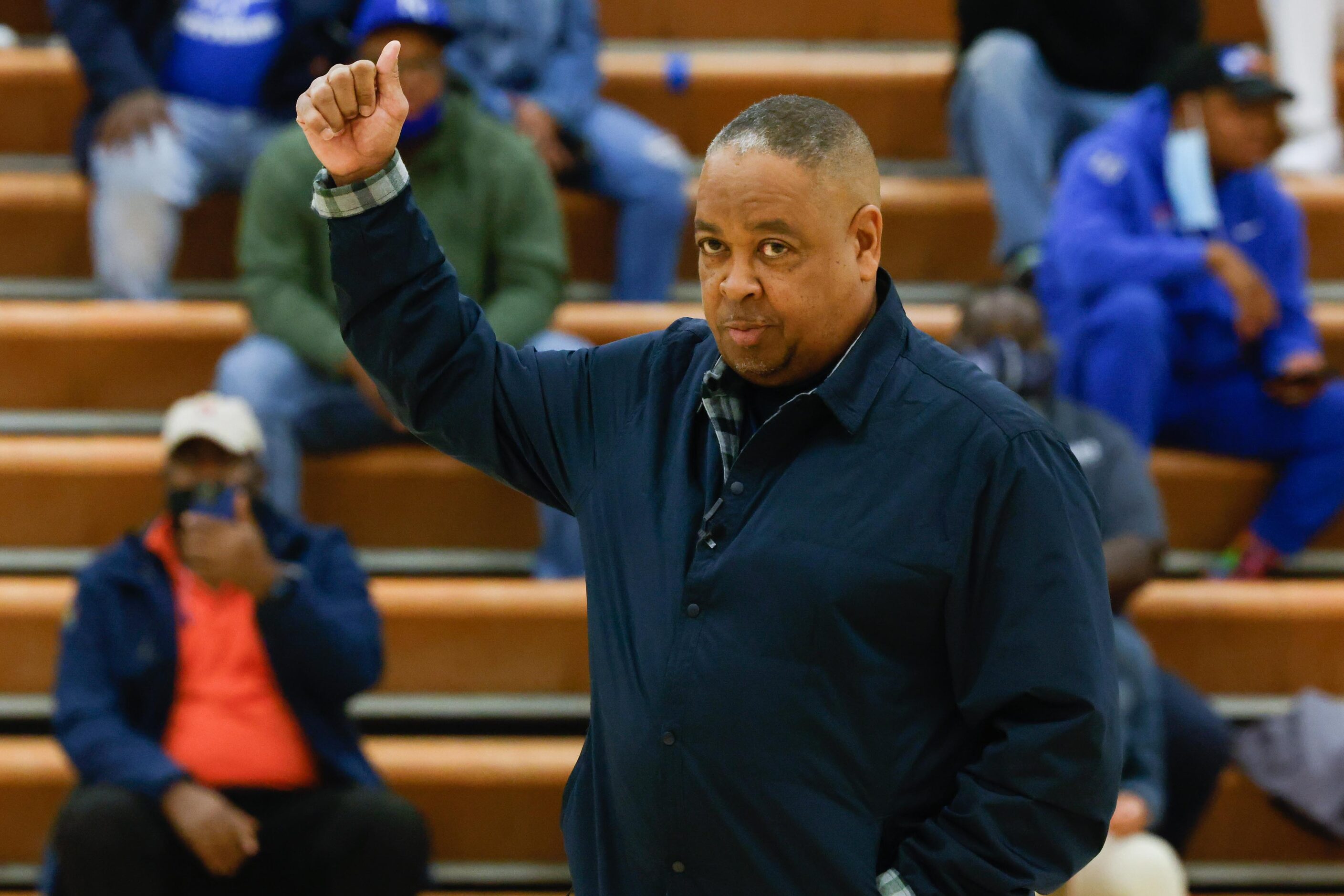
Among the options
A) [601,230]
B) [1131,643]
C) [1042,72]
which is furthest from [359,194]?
[1042,72]

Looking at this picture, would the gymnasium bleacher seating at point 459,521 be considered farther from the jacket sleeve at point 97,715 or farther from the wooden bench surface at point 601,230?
the jacket sleeve at point 97,715

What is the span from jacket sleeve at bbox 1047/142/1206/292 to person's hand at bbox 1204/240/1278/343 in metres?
0.05

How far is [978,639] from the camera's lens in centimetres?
143

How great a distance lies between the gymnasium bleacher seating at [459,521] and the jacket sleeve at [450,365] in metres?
1.83

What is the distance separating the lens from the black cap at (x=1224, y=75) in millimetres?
3844

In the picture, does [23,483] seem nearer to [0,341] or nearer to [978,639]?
[0,341]

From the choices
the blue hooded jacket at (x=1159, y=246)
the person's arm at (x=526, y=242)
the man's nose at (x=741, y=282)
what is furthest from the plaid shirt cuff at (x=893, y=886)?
A: the blue hooded jacket at (x=1159, y=246)

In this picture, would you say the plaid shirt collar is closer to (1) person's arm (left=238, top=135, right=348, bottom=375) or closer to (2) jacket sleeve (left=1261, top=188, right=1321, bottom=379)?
(1) person's arm (left=238, top=135, right=348, bottom=375)

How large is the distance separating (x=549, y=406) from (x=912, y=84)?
321 centimetres

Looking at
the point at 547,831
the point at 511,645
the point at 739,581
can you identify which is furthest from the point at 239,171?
the point at 739,581

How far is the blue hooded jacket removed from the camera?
3.80 m

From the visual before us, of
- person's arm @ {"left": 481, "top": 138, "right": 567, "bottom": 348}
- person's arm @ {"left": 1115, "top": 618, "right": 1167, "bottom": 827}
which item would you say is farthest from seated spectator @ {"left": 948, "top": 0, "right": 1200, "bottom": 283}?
person's arm @ {"left": 1115, "top": 618, "right": 1167, "bottom": 827}

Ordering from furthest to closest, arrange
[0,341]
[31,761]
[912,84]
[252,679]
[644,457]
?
[912,84], [0,341], [31,761], [252,679], [644,457]

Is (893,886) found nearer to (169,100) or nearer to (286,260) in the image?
(286,260)
